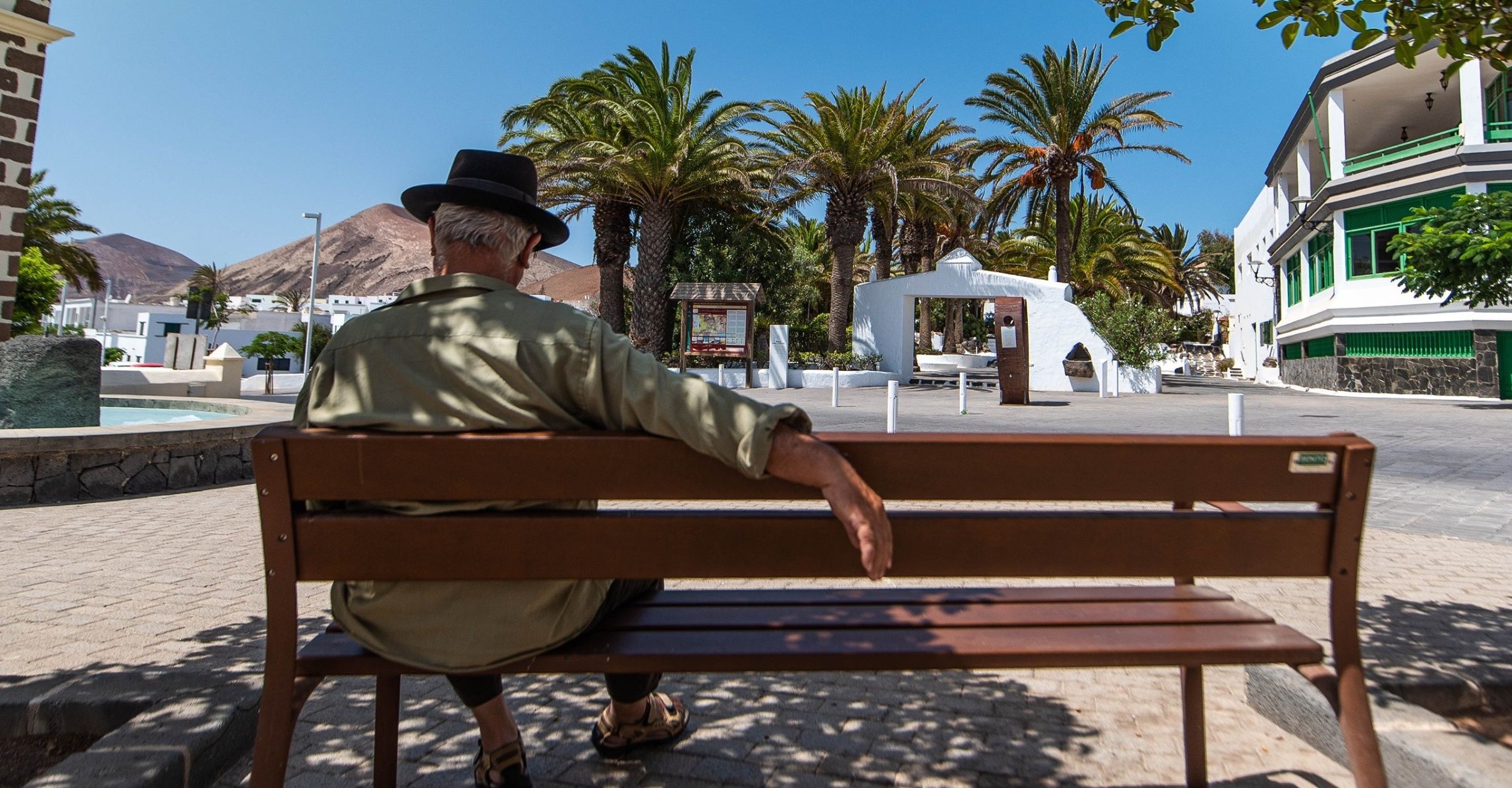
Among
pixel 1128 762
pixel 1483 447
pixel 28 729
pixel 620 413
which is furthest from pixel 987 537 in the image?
pixel 1483 447

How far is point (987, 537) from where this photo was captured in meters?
1.78

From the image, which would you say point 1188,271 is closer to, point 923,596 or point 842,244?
point 842,244

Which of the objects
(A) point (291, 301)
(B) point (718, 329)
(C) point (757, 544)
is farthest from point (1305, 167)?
(A) point (291, 301)

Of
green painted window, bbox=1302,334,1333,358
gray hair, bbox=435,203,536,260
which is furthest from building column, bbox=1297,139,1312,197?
gray hair, bbox=435,203,536,260

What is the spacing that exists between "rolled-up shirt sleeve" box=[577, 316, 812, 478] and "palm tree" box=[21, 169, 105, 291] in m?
41.9

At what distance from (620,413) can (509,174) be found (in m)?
0.80

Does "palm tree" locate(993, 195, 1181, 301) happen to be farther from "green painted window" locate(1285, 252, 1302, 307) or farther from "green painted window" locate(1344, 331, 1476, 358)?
"green painted window" locate(1344, 331, 1476, 358)

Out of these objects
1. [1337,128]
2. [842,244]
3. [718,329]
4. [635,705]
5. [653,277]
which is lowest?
[635,705]

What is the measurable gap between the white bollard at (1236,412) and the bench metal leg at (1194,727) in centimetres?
652

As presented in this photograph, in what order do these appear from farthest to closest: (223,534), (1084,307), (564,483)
Answer: (1084,307) < (223,534) < (564,483)

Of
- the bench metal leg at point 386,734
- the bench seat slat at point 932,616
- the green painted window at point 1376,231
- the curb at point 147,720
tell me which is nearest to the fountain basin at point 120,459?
the curb at point 147,720

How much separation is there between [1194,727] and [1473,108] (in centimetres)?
3190

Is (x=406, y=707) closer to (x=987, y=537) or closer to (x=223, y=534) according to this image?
(x=987, y=537)

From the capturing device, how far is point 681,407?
1.68m
